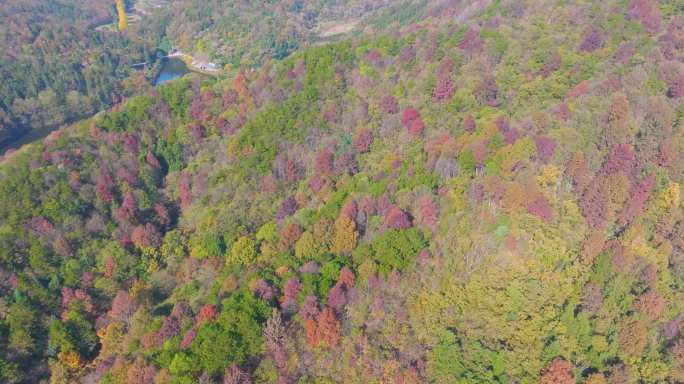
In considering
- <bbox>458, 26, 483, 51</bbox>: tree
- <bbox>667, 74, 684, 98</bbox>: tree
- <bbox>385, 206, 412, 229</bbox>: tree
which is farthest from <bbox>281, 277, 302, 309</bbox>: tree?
<bbox>458, 26, 483, 51</bbox>: tree

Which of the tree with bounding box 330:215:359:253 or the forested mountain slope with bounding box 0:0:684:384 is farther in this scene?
the tree with bounding box 330:215:359:253

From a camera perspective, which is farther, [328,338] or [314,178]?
[314,178]

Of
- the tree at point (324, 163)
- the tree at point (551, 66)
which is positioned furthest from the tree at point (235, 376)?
the tree at point (551, 66)

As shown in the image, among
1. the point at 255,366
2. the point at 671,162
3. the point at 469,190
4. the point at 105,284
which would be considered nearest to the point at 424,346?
the point at 255,366

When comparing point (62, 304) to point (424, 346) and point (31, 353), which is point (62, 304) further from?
point (424, 346)

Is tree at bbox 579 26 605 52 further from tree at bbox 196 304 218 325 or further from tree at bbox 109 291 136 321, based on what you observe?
tree at bbox 109 291 136 321

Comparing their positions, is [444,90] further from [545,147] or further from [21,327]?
[21,327]

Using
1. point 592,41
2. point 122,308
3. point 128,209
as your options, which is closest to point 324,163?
point 128,209
